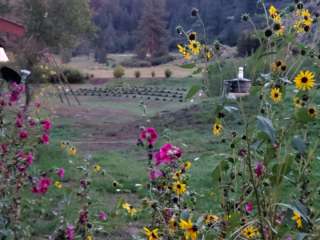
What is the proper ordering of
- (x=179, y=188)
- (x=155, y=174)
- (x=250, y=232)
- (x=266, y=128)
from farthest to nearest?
(x=155, y=174)
(x=179, y=188)
(x=250, y=232)
(x=266, y=128)

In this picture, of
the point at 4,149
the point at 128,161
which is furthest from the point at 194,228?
the point at 128,161

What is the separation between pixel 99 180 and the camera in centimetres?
613

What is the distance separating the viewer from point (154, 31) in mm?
45781

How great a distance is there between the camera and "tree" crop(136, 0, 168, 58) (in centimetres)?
4494

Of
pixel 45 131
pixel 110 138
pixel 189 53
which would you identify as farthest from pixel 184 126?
pixel 189 53

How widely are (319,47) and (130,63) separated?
40.9 meters

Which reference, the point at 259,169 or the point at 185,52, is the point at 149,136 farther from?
the point at 259,169

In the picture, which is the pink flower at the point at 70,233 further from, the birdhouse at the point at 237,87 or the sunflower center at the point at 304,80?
the sunflower center at the point at 304,80

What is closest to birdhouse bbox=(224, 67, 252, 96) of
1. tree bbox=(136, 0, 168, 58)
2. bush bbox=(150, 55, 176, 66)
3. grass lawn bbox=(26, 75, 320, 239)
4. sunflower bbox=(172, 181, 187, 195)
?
grass lawn bbox=(26, 75, 320, 239)

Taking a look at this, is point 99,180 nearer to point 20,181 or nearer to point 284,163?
point 20,181

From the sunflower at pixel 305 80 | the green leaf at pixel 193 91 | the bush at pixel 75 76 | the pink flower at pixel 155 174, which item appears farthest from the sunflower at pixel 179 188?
the bush at pixel 75 76

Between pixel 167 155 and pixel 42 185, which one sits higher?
pixel 167 155

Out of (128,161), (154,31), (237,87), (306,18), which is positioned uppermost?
(306,18)

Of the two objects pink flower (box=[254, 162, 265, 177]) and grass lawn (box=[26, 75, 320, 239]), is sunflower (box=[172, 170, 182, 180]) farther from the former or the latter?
pink flower (box=[254, 162, 265, 177])
